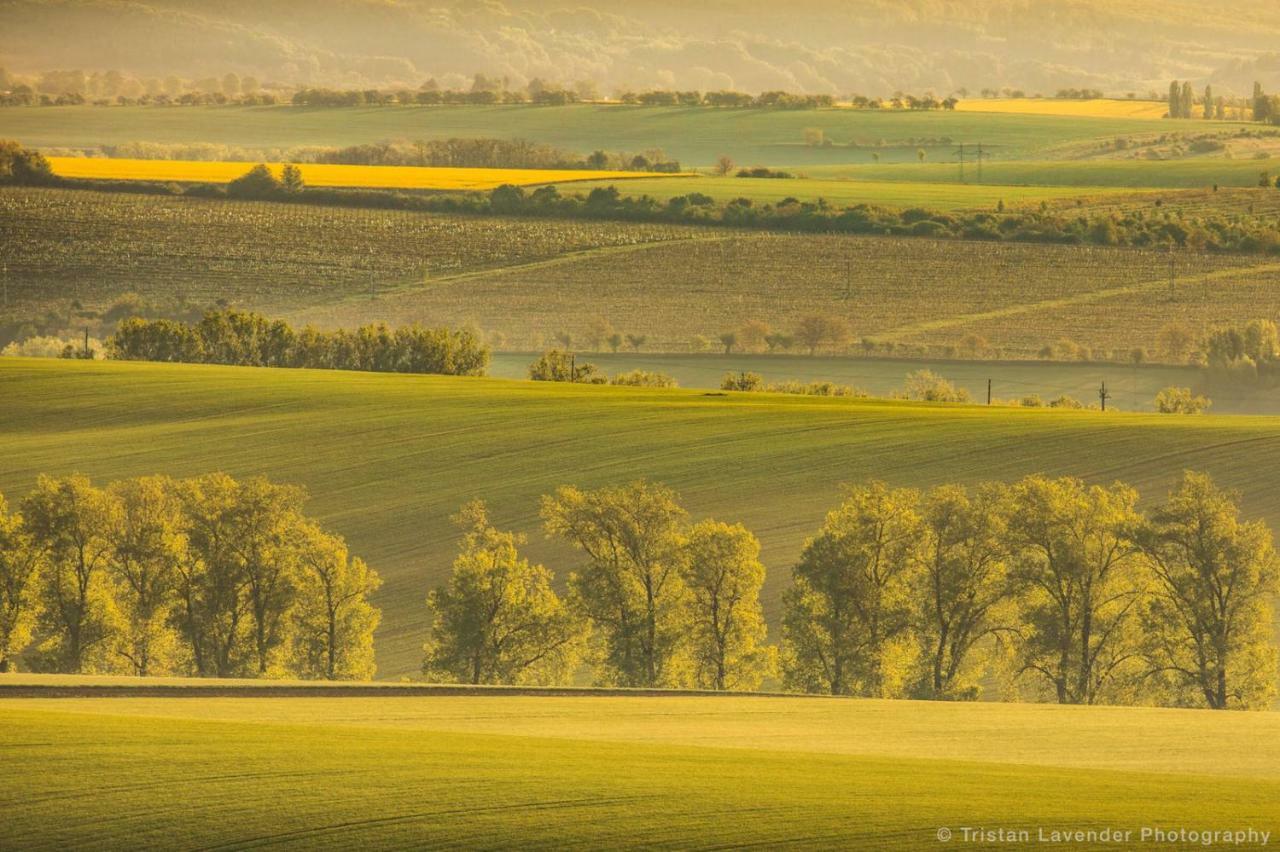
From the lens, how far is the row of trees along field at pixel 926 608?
47594mm

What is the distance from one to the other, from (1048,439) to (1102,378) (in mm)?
37924

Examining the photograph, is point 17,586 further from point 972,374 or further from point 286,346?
point 972,374

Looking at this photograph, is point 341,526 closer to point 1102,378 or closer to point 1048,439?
point 1048,439

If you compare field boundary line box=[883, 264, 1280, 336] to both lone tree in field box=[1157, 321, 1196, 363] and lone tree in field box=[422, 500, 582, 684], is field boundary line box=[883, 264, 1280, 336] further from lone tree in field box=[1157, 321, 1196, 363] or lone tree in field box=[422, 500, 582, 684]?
lone tree in field box=[422, 500, 582, 684]

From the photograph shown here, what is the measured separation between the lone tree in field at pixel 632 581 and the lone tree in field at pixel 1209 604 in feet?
39.7

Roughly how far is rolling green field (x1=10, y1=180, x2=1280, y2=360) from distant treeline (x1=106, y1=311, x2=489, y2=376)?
2248 centimetres

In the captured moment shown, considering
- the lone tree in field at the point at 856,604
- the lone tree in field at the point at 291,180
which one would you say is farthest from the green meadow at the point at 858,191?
the lone tree in field at the point at 856,604

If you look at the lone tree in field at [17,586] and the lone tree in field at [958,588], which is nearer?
the lone tree in field at [958,588]

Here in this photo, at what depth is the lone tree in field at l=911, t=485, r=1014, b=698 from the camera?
157 ft

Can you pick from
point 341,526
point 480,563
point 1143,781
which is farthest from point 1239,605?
point 341,526

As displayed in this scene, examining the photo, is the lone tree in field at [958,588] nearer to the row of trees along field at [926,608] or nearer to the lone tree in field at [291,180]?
the row of trees along field at [926,608]

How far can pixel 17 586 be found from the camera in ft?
162

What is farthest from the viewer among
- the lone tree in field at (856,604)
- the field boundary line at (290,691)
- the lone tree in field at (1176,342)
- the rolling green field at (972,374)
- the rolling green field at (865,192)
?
the rolling green field at (865,192)

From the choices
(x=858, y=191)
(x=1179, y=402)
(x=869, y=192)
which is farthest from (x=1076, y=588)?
(x=858, y=191)
